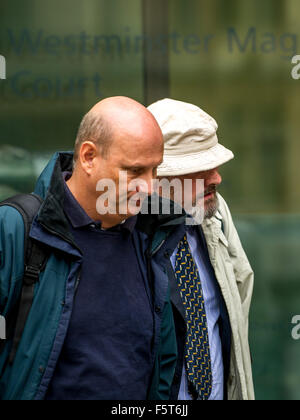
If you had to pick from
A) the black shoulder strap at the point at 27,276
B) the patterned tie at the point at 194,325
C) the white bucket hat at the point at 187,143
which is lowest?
the patterned tie at the point at 194,325

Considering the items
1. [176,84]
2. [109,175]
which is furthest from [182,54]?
[109,175]

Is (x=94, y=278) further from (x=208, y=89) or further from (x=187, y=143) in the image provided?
(x=208, y=89)

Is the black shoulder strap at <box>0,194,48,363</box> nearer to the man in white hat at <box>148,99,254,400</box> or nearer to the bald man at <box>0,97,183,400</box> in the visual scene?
the bald man at <box>0,97,183,400</box>

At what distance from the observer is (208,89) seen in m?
4.72

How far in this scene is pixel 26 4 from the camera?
14.2ft

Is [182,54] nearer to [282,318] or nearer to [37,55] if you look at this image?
[37,55]

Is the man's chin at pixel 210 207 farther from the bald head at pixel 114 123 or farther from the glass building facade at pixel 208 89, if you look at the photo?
the glass building facade at pixel 208 89

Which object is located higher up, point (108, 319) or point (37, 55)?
point (37, 55)

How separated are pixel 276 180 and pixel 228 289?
82.3 inches

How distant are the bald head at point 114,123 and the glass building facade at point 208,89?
82.5 inches

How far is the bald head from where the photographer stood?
2.34 meters

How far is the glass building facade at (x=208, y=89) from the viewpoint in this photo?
439 cm

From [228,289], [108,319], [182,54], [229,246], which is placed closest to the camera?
[108,319]

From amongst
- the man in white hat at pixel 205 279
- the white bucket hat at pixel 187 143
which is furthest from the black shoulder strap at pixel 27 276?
the white bucket hat at pixel 187 143
